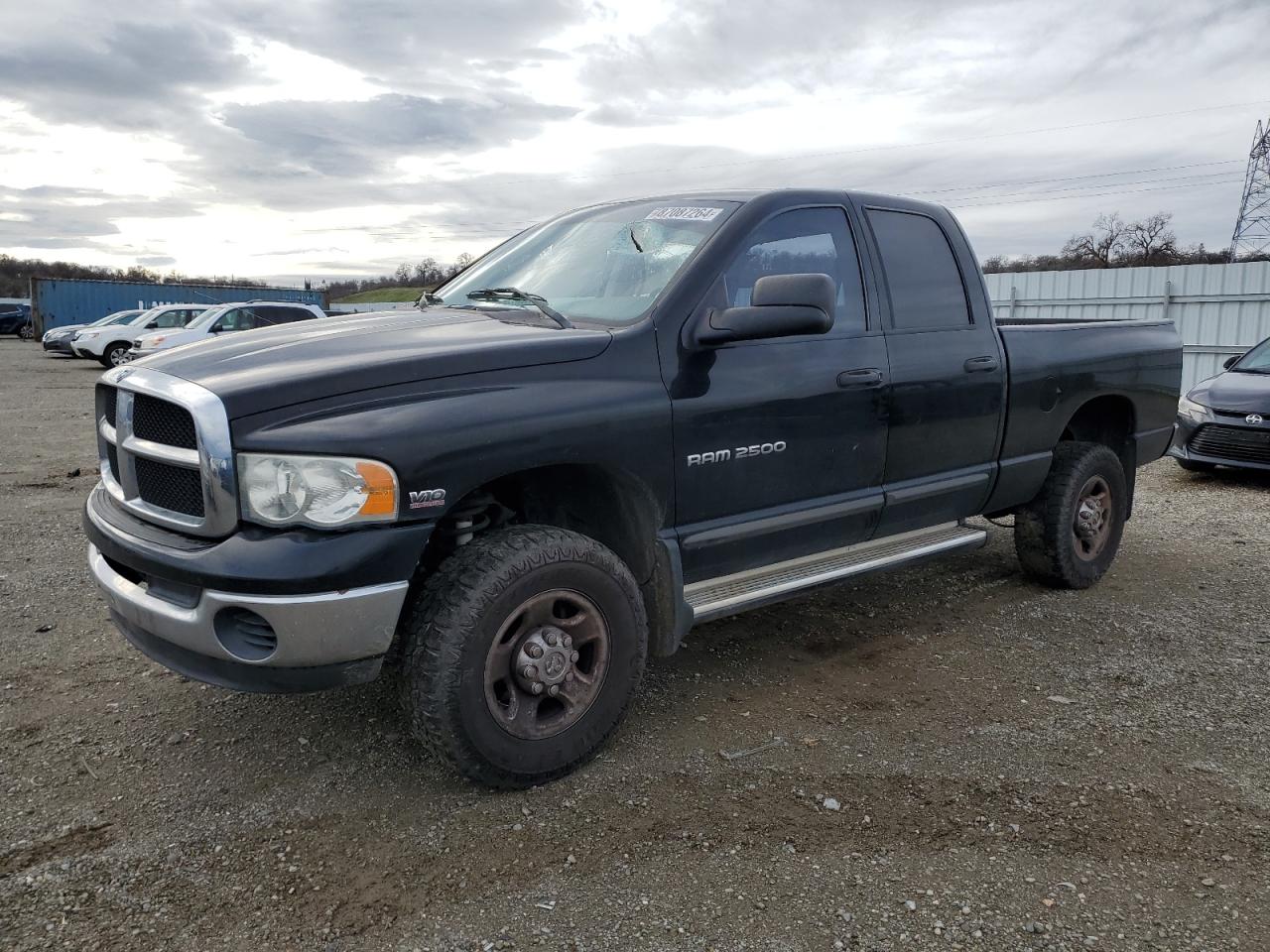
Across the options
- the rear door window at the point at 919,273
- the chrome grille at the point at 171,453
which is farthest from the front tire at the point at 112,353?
the rear door window at the point at 919,273

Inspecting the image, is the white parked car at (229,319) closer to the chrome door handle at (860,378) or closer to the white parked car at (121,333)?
the white parked car at (121,333)

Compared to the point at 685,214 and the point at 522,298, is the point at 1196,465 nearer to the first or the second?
the point at 685,214

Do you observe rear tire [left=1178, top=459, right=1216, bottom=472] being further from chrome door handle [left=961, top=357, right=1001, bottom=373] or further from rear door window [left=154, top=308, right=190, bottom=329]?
rear door window [left=154, top=308, right=190, bottom=329]

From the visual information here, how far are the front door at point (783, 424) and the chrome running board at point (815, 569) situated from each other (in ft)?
0.20

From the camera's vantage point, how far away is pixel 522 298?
375cm

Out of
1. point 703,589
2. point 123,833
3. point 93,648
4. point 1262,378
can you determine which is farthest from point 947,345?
point 1262,378

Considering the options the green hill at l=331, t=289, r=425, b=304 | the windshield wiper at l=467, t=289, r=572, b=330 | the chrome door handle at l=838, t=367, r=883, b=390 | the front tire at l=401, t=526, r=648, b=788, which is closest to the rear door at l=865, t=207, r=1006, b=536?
the chrome door handle at l=838, t=367, r=883, b=390

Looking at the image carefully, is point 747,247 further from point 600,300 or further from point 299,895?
point 299,895

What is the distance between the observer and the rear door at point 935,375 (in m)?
4.08

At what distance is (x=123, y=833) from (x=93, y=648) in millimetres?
1687

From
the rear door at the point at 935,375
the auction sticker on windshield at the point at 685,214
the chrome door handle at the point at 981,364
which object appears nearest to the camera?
the auction sticker on windshield at the point at 685,214

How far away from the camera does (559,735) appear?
10.1ft

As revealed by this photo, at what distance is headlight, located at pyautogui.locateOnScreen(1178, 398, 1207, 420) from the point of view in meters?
8.87

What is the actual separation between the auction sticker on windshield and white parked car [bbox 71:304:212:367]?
68.8 feet
